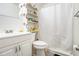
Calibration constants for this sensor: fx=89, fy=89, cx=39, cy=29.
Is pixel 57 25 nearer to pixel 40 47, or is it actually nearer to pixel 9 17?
pixel 40 47

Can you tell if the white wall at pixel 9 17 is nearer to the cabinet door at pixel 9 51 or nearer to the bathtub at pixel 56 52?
the cabinet door at pixel 9 51

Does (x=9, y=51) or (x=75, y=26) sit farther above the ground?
(x=75, y=26)

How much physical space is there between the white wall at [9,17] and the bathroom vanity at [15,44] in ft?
1.46

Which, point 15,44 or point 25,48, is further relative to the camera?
point 25,48

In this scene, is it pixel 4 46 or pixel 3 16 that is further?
pixel 3 16

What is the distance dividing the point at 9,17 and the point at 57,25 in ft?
3.81

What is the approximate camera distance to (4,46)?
120 centimetres

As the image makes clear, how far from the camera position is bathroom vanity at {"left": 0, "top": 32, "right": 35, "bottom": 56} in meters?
1.19

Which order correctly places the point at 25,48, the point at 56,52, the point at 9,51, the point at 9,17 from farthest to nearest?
the point at 56,52 < the point at 9,17 < the point at 25,48 < the point at 9,51

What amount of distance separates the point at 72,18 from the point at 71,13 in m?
0.12

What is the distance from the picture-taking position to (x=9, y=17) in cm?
191

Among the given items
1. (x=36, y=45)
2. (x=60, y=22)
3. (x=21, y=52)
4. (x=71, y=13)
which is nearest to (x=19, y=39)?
(x=21, y=52)

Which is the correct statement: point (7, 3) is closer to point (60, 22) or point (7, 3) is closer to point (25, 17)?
point (25, 17)

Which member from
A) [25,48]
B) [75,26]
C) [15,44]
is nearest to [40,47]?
[25,48]
